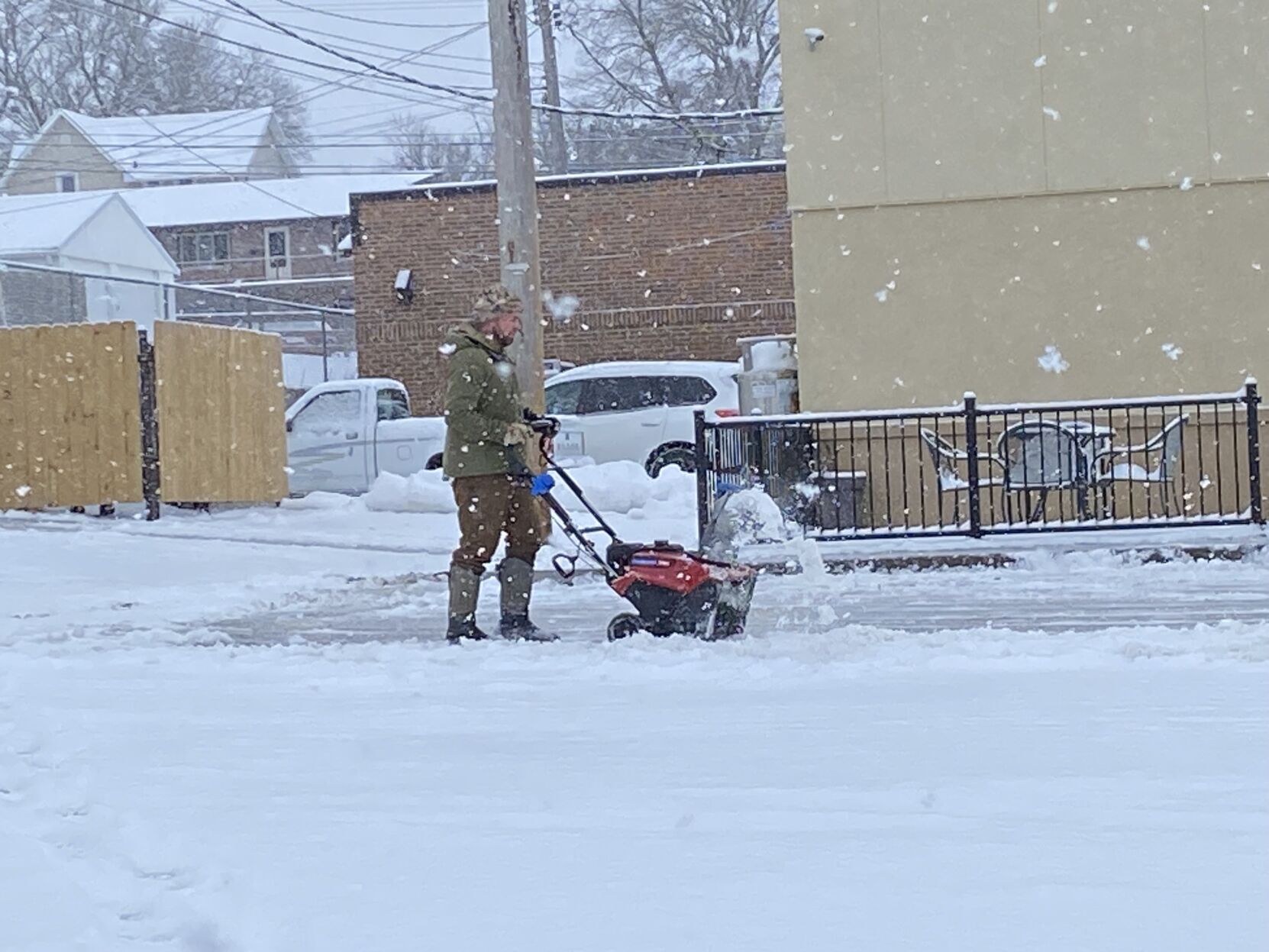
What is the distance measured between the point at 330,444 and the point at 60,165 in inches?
1499

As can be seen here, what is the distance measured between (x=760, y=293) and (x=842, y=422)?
1272 centimetres

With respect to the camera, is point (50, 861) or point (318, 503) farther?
point (318, 503)

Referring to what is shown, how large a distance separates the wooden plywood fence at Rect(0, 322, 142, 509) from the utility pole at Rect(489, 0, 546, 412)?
205 inches

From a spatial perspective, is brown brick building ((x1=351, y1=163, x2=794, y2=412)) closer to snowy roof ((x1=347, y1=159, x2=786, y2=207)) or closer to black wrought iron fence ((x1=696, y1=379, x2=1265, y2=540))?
snowy roof ((x1=347, y1=159, x2=786, y2=207))

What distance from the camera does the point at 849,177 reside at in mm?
15422

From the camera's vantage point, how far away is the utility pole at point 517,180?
1298 centimetres

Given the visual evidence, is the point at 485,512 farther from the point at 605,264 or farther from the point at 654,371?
the point at 605,264

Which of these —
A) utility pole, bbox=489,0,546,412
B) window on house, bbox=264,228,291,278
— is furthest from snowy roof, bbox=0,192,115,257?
utility pole, bbox=489,0,546,412

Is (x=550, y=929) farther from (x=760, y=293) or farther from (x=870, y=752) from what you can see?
(x=760, y=293)

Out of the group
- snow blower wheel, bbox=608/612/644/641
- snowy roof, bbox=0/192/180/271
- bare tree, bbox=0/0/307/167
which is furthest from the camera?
bare tree, bbox=0/0/307/167

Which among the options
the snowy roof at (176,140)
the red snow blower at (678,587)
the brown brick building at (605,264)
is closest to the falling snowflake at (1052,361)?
the red snow blower at (678,587)

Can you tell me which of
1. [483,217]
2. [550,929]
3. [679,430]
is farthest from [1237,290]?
[483,217]

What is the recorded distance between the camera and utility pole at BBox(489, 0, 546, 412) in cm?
1298

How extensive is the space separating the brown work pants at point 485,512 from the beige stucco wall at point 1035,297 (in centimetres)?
723
